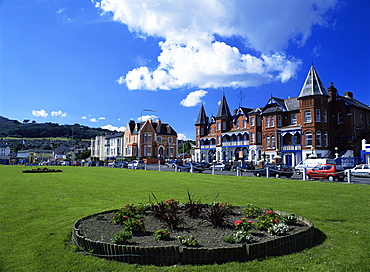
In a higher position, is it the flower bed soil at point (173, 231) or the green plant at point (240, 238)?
the green plant at point (240, 238)

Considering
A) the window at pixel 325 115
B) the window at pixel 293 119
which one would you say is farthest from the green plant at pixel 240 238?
the window at pixel 293 119

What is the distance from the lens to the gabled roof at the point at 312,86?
48.4 m

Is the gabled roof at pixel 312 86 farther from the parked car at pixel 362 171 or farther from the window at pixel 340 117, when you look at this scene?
the parked car at pixel 362 171

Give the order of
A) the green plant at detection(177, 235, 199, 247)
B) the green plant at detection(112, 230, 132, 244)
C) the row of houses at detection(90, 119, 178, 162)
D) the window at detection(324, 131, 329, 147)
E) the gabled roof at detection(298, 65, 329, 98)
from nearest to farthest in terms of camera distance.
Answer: the green plant at detection(177, 235, 199, 247) < the green plant at detection(112, 230, 132, 244) < the window at detection(324, 131, 329, 147) < the gabled roof at detection(298, 65, 329, 98) < the row of houses at detection(90, 119, 178, 162)

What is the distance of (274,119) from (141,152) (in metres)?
43.5

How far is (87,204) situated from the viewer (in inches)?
475

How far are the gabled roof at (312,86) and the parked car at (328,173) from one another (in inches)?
965

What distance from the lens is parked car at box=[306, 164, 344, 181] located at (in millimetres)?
25750

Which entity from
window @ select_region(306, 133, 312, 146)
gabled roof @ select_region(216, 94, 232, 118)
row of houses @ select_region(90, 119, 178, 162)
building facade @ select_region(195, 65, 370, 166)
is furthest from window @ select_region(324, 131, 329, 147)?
row of houses @ select_region(90, 119, 178, 162)

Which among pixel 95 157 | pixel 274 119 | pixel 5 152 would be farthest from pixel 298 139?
pixel 5 152

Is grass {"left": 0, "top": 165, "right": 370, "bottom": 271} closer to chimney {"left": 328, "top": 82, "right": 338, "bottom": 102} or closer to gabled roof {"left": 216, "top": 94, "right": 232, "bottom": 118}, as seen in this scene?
chimney {"left": 328, "top": 82, "right": 338, "bottom": 102}

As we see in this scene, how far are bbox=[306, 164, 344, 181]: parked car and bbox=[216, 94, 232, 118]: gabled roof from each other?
137ft

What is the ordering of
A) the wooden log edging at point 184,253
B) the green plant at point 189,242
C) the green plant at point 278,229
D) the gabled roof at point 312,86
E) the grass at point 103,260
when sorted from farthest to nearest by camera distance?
the gabled roof at point 312,86 → the green plant at point 278,229 → the green plant at point 189,242 → the wooden log edging at point 184,253 → the grass at point 103,260

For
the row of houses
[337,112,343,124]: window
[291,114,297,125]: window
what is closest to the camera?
[337,112,343,124]: window
